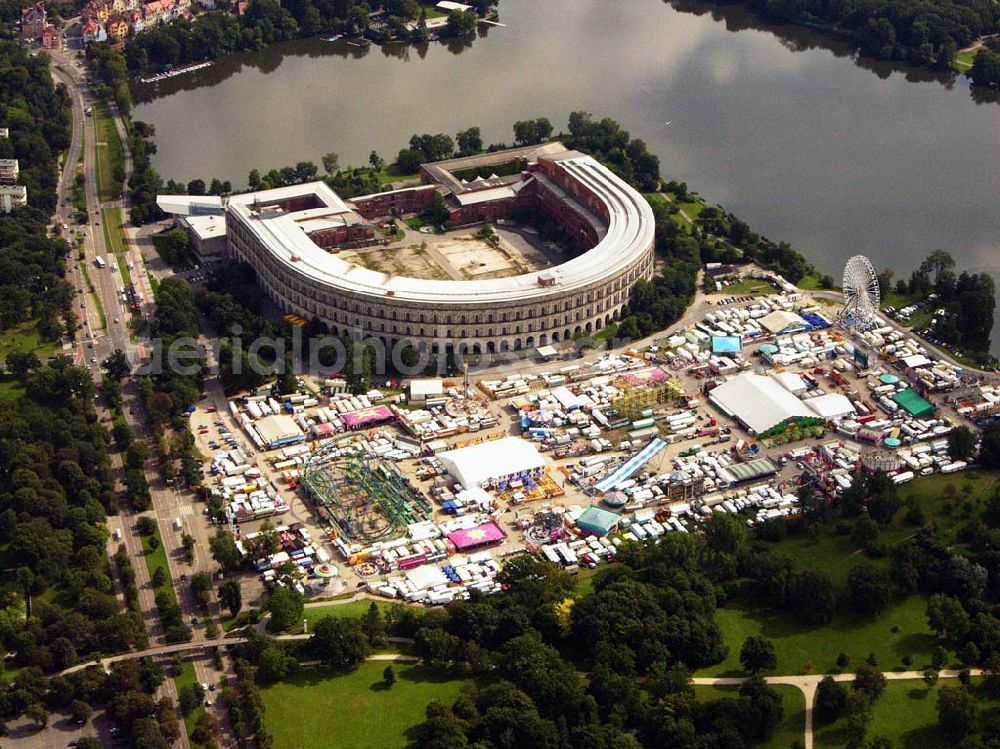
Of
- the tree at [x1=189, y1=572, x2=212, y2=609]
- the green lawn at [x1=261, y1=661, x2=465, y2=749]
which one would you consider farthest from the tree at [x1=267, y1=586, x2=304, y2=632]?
the tree at [x1=189, y1=572, x2=212, y2=609]

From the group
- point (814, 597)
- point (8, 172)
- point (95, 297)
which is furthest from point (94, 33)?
point (814, 597)

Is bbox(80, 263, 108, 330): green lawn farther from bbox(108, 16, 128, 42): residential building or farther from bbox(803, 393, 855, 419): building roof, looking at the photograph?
bbox(108, 16, 128, 42): residential building

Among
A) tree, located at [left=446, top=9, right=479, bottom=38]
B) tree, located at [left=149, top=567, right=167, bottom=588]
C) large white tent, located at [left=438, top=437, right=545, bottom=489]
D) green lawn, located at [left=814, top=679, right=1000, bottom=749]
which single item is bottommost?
green lawn, located at [left=814, top=679, right=1000, bottom=749]

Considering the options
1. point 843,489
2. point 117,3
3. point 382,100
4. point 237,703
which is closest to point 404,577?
point 237,703

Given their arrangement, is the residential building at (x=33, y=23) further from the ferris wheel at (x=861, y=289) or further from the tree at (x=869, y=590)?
the tree at (x=869, y=590)

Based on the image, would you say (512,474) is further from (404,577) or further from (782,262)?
(782,262)

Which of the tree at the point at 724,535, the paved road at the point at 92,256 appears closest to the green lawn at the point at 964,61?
the tree at the point at 724,535
